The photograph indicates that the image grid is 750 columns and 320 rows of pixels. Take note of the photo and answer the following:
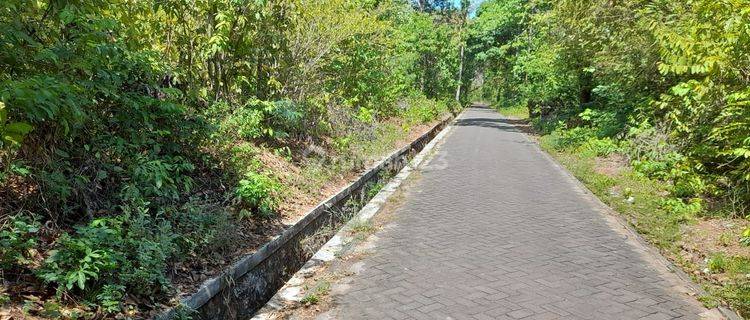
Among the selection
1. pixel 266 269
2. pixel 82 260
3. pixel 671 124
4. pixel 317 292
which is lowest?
pixel 266 269

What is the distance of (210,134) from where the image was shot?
7.06 meters

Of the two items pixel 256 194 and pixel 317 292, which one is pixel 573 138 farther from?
pixel 317 292

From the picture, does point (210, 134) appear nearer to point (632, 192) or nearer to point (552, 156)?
point (632, 192)

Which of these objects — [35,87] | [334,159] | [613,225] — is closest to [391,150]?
[334,159]

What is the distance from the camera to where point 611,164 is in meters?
12.5

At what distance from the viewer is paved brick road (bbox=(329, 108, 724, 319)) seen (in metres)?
4.57

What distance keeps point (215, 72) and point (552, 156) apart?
11205mm

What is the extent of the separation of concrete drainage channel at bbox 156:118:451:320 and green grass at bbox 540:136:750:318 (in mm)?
4445

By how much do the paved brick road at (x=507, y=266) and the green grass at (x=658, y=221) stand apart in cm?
31

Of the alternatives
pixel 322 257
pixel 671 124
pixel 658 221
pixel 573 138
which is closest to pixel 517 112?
pixel 573 138

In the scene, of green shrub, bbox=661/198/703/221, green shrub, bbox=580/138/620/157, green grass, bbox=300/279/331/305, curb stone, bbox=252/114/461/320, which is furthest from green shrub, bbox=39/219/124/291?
green shrub, bbox=580/138/620/157

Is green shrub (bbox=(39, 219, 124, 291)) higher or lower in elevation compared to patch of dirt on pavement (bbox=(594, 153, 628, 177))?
higher

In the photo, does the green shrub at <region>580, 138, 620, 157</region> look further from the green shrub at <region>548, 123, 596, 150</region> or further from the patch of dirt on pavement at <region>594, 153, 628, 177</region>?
the green shrub at <region>548, 123, 596, 150</region>

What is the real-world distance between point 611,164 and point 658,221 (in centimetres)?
540
